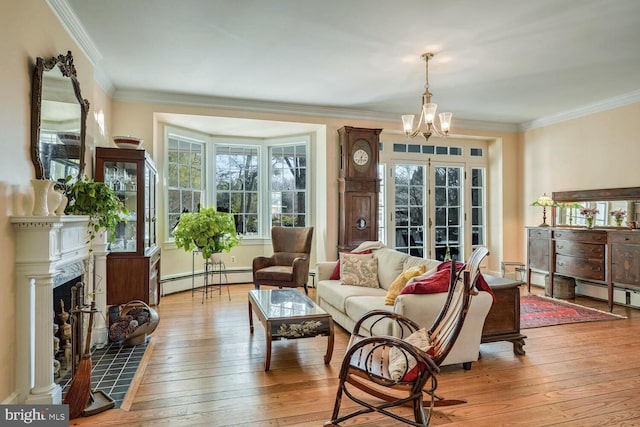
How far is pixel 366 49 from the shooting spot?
12.1 feet

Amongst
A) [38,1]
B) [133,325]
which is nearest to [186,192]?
[133,325]

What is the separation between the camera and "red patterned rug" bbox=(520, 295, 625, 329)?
4.27m

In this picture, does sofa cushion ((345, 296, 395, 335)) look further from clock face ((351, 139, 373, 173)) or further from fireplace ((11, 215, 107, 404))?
clock face ((351, 139, 373, 173))

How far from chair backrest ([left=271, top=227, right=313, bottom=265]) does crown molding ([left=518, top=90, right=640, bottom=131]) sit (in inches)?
166

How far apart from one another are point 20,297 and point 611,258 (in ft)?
A: 19.5

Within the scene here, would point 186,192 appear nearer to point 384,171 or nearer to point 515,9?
point 384,171

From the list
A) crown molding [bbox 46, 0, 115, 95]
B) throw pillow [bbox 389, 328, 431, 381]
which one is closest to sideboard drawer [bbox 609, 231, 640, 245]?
throw pillow [bbox 389, 328, 431, 381]

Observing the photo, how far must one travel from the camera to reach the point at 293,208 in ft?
21.8

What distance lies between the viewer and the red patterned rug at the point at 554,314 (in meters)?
4.27

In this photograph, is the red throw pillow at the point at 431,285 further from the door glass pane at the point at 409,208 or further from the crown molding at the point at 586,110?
the crown molding at the point at 586,110

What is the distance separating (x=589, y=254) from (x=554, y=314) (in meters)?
1.10

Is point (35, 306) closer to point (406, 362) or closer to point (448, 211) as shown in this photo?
point (406, 362)

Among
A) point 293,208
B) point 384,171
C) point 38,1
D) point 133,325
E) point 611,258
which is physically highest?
point 38,1

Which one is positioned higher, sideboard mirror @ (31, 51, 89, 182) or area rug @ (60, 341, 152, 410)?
sideboard mirror @ (31, 51, 89, 182)
